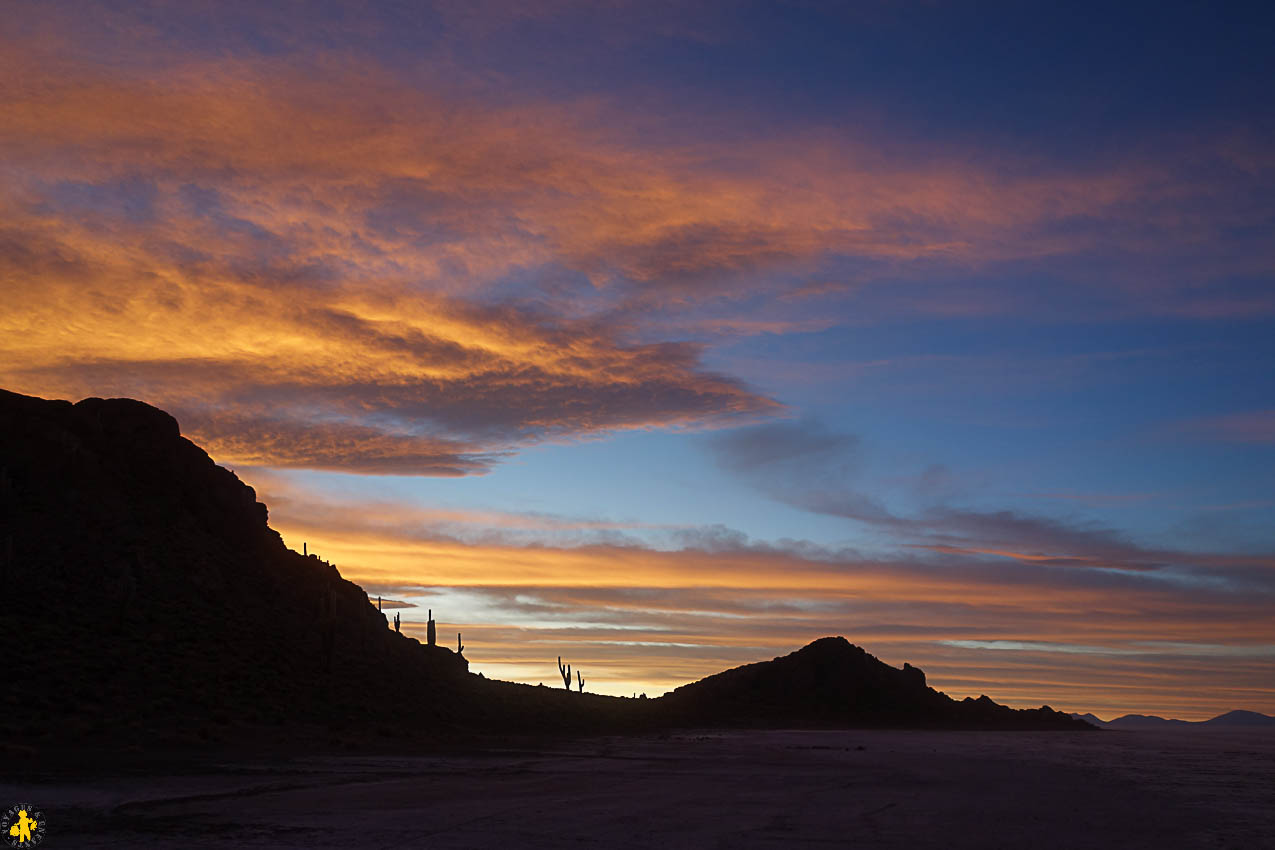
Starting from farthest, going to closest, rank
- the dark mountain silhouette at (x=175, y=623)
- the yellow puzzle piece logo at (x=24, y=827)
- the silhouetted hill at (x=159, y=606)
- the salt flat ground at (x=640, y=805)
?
the silhouetted hill at (x=159, y=606) < the dark mountain silhouette at (x=175, y=623) < the salt flat ground at (x=640, y=805) < the yellow puzzle piece logo at (x=24, y=827)

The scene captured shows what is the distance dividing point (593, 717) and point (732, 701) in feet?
140

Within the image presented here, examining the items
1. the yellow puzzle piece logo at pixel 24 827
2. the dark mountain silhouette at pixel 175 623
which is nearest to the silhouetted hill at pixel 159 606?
the dark mountain silhouette at pixel 175 623

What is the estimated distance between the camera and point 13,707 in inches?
1556

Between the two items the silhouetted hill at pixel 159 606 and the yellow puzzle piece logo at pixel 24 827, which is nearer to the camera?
the yellow puzzle piece logo at pixel 24 827

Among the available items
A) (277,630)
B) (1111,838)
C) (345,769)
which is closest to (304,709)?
(277,630)

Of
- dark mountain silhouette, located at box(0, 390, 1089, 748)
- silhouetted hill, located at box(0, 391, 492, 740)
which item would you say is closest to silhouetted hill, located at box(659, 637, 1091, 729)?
dark mountain silhouette, located at box(0, 390, 1089, 748)

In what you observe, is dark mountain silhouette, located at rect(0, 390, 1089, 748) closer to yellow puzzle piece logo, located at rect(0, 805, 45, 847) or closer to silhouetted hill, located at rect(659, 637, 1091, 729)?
yellow puzzle piece logo, located at rect(0, 805, 45, 847)

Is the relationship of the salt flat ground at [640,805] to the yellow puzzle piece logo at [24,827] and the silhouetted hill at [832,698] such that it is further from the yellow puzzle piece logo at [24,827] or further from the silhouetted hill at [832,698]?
the silhouetted hill at [832,698]

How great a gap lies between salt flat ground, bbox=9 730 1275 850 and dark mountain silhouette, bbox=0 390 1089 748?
15064mm

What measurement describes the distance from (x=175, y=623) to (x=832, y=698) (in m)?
79.5

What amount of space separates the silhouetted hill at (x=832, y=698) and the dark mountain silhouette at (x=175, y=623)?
74.0 feet

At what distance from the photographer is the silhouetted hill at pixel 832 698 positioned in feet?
359

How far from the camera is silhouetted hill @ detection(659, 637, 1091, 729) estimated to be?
10950 centimetres

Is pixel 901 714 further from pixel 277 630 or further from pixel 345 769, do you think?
pixel 345 769
